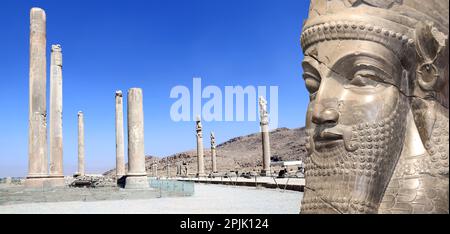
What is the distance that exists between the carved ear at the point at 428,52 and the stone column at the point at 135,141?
1978 cm

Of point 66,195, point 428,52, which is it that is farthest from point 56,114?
point 428,52

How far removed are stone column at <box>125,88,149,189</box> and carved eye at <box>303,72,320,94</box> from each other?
19.2 m

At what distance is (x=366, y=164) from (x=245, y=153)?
10126 cm

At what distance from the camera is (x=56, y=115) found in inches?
1023

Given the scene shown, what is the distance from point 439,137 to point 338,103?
2.20 feet

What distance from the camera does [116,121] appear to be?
31828 millimetres

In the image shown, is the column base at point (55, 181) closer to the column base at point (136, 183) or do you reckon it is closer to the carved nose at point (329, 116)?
the column base at point (136, 183)

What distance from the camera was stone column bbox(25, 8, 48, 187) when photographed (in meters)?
21.2

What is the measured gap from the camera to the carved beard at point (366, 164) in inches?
122

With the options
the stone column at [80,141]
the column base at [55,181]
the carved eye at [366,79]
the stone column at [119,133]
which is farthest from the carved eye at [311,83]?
the stone column at [80,141]

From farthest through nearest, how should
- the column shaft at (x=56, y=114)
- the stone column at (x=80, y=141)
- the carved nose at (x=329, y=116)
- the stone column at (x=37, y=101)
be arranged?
the stone column at (x=80, y=141) → the column shaft at (x=56, y=114) → the stone column at (x=37, y=101) → the carved nose at (x=329, y=116)
